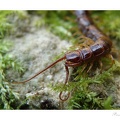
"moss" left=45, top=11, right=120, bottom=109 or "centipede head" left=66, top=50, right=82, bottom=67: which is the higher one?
"centipede head" left=66, top=50, right=82, bottom=67

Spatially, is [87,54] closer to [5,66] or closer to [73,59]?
[73,59]

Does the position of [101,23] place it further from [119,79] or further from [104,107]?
[104,107]

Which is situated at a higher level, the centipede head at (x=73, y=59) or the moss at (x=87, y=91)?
the centipede head at (x=73, y=59)

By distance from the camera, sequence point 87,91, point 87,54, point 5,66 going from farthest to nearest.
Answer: point 5,66, point 87,54, point 87,91

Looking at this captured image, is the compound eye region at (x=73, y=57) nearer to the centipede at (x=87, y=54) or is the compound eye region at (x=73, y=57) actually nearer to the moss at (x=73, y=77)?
the centipede at (x=87, y=54)

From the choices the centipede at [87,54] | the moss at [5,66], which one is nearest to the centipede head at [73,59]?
the centipede at [87,54]

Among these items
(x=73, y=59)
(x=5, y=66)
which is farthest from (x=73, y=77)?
(x=5, y=66)

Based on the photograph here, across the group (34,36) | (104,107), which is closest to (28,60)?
(34,36)

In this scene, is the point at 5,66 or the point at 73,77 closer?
the point at 73,77

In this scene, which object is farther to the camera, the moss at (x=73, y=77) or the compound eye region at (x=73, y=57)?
the compound eye region at (x=73, y=57)

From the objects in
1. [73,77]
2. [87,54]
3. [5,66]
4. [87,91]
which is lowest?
[87,91]

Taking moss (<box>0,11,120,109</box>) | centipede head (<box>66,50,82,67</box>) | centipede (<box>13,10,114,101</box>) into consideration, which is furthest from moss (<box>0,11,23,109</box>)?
centipede head (<box>66,50,82,67</box>)

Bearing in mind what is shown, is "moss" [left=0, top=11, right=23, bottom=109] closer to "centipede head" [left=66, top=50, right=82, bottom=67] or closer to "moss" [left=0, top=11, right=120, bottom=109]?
"moss" [left=0, top=11, right=120, bottom=109]
